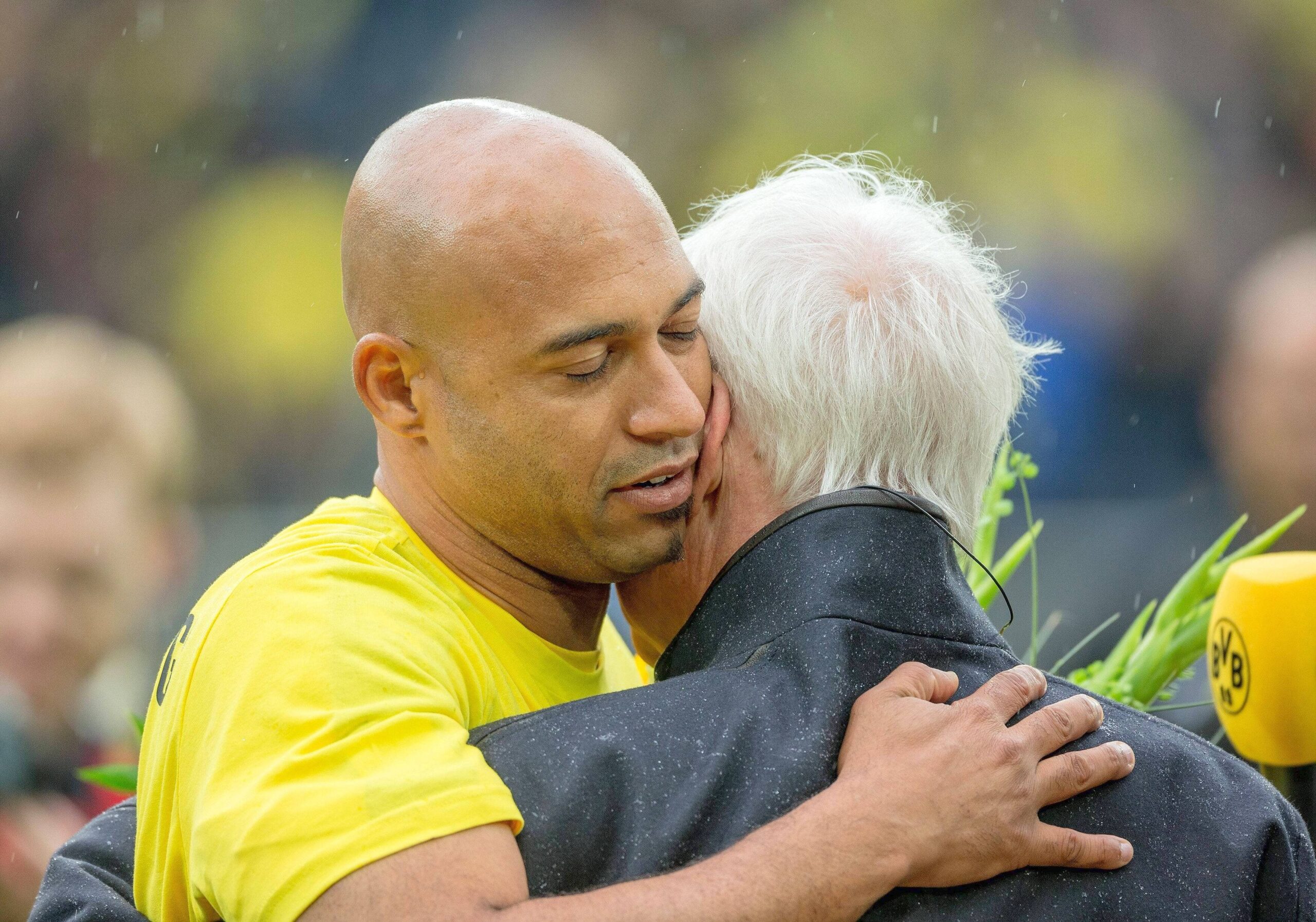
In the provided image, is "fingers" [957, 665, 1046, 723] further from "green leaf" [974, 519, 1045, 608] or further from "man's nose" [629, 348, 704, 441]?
"green leaf" [974, 519, 1045, 608]

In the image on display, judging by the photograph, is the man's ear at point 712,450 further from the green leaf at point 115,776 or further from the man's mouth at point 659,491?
the green leaf at point 115,776

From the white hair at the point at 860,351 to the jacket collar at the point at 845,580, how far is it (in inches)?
2.4

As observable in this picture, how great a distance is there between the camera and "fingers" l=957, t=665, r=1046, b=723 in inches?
51.7

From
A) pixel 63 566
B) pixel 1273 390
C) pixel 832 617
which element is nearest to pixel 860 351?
pixel 832 617

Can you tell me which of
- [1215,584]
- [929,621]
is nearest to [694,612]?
[929,621]

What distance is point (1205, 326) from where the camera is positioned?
19.0 ft

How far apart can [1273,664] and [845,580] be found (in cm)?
81

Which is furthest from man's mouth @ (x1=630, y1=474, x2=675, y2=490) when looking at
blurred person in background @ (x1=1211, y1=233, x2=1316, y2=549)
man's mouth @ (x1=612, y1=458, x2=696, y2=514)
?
blurred person in background @ (x1=1211, y1=233, x2=1316, y2=549)

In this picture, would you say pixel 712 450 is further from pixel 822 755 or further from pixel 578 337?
pixel 822 755

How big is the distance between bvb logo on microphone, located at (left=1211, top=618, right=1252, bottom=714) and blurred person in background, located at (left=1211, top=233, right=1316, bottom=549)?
135 inches

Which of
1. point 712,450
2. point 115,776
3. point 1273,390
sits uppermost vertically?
point 712,450

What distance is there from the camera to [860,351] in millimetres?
1474

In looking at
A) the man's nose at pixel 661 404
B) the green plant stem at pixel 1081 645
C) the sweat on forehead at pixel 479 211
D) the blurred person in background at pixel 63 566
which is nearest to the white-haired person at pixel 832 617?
the man's nose at pixel 661 404

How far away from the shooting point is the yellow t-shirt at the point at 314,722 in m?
1.11
